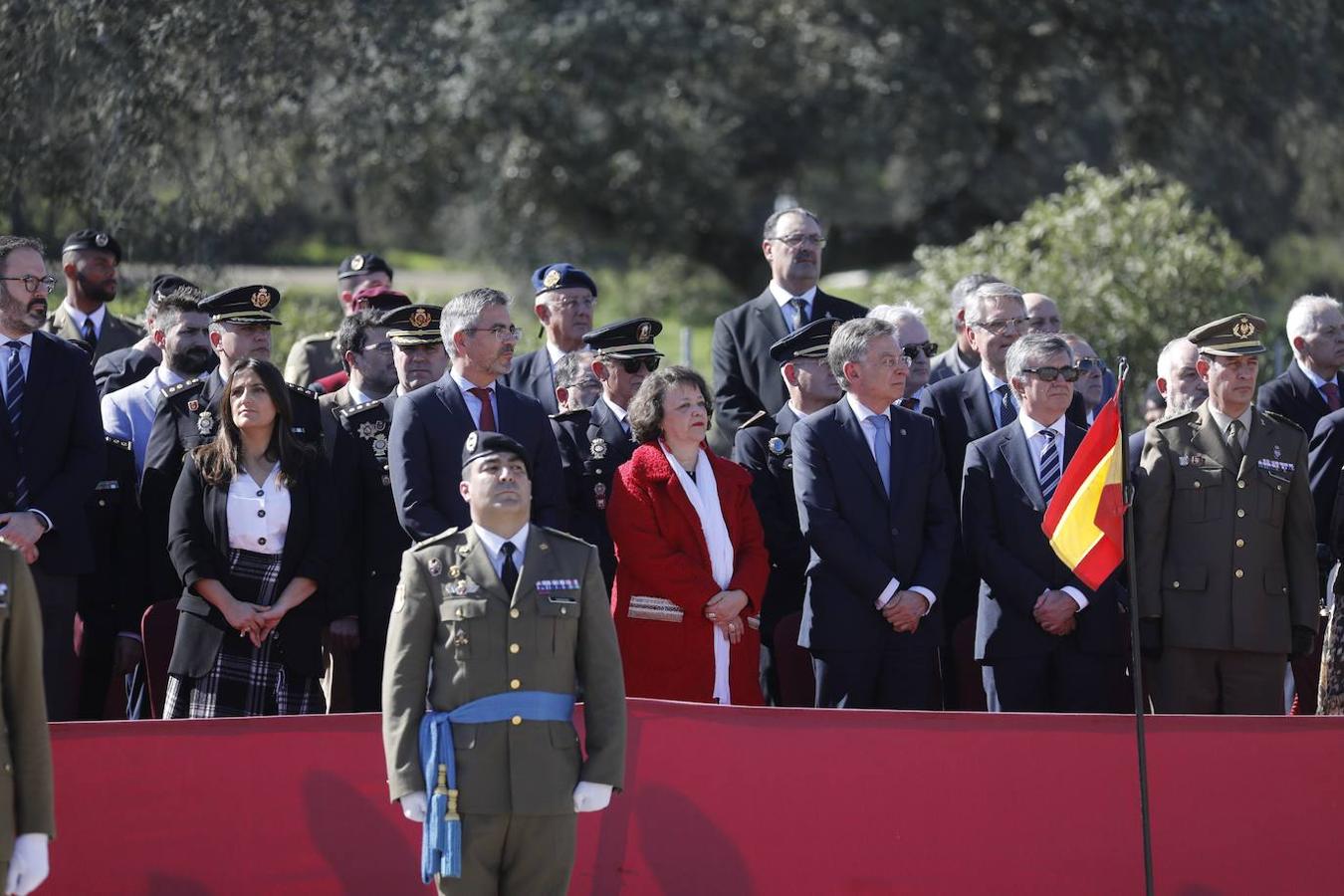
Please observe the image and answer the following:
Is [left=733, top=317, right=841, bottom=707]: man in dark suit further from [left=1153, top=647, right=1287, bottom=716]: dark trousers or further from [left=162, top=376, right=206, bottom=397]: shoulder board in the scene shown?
[left=162, top=376, right=206, bottom=397]: shoulder board

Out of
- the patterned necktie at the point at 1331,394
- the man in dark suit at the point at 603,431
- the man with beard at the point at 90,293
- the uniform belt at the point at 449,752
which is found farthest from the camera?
the man with beard at the point at 90,293

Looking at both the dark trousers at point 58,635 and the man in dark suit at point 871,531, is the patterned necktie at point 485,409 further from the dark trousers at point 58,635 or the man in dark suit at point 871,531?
the dark trousers at point 58,635

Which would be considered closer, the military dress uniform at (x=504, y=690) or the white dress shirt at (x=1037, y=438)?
the military dress uniform at (x=504, y=690)

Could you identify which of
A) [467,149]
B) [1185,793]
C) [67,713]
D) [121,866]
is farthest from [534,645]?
[467,149]

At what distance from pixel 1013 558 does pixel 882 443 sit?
0.72m

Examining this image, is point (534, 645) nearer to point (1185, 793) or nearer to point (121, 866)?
point (121, 866)

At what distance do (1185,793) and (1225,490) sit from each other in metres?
1.59

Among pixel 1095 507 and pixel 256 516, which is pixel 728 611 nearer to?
pixel 1095 507

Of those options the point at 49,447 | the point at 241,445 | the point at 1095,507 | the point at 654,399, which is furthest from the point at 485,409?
the point at 1095,507

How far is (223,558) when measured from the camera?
6.82 m

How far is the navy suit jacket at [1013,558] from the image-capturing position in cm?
709

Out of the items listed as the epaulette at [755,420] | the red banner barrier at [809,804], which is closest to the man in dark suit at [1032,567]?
the epaulette at [755,420]

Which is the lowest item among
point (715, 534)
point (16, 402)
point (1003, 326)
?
point (715, 534)

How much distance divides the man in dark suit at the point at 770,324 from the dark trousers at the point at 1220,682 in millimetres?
2356
